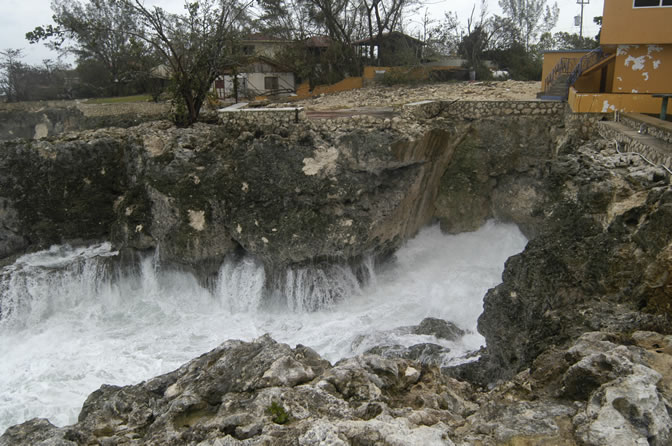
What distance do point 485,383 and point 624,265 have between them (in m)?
3.46

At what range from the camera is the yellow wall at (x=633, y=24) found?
12.6 m

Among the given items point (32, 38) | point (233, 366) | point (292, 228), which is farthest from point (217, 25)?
point (233, 366)

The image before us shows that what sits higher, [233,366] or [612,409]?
[612,409]

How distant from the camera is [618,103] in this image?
12.8m

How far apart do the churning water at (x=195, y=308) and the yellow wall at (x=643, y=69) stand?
4.97 meters

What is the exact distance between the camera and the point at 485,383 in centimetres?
948

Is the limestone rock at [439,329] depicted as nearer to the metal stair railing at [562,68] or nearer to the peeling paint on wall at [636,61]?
the peeling paint on wall at [636,61]

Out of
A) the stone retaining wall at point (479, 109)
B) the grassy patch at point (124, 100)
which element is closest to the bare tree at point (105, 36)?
the grassy patch at point (124, 100)

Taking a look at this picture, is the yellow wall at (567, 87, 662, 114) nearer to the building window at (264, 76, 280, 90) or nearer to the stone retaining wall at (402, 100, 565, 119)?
the stone retaining wall at (402, 100, 565, 119)

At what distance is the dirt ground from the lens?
59.1 ft

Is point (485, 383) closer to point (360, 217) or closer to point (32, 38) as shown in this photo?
point (360, 217)

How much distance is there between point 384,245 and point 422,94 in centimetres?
698

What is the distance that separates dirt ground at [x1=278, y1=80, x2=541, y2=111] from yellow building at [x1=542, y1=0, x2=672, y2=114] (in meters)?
3.78

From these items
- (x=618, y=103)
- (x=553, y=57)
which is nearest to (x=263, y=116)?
(x=618, y=103)
